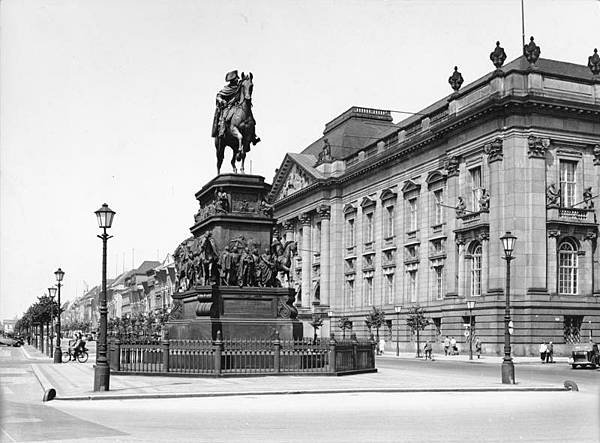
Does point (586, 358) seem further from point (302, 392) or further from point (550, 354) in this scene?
point (302, 392)

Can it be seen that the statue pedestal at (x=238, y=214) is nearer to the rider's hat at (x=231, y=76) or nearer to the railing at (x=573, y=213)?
the rider's hat at (x=231, y=76)

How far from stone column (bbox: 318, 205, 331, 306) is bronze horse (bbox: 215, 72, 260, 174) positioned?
58.4m

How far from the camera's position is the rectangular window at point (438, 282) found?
6644cm

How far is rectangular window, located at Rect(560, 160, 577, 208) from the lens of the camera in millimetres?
57156

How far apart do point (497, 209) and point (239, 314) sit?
3194cm

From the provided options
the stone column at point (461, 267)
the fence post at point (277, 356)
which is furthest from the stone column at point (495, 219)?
the fence post at point (277, 356)

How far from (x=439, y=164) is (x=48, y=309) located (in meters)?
42.9

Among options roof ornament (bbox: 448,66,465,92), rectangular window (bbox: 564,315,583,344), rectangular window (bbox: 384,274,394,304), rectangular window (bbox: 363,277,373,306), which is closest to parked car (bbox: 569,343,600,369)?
rectangular window (bbox: 564,315,583,344)

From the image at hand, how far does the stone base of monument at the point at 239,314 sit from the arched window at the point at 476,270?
33075 millimetres

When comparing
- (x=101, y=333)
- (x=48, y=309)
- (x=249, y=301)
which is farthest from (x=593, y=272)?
(x=48, y=309)

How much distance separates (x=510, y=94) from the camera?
184ft

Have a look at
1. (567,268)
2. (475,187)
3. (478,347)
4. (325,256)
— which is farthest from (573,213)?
(325,256)

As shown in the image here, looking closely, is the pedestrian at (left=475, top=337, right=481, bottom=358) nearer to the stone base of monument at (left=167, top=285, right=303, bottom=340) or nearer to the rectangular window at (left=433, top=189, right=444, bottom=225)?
the rectangular window at (left=433, top=189, right=444, bottom=225)

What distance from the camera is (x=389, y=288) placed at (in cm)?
7681
